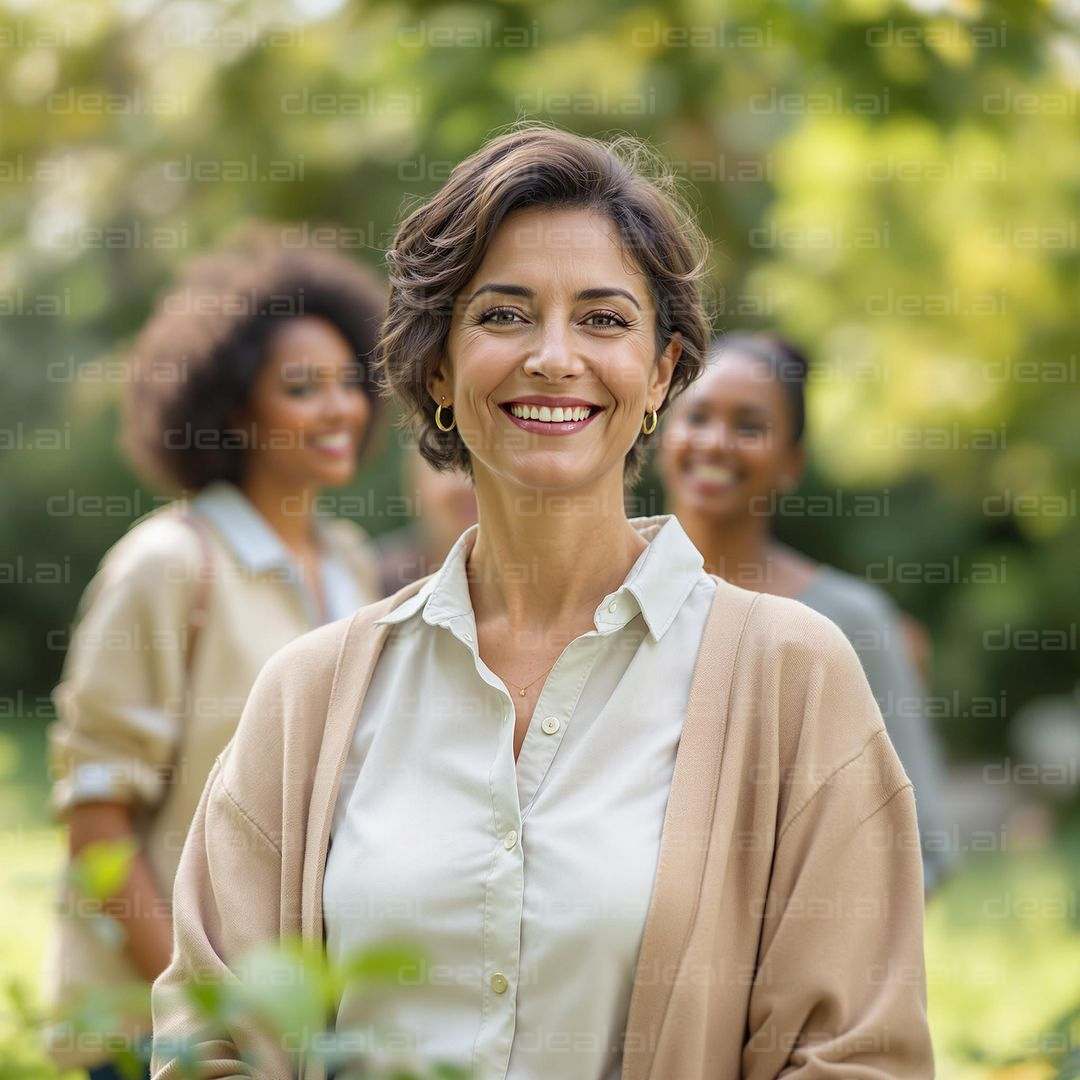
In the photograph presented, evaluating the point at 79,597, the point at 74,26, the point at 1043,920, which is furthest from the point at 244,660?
the point at 79,597

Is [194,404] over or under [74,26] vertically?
under

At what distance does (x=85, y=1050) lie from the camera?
287 centimetres

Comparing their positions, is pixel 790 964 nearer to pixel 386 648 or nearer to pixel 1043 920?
pixel 386 648

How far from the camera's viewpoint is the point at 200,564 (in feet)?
10.6

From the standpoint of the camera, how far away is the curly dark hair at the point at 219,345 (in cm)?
368

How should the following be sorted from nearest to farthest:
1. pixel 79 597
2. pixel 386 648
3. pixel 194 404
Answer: pixel 386 648 → pixel 194 404 → pixel 79 597

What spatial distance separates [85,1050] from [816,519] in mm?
10362

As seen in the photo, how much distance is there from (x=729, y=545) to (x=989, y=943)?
4.40 m

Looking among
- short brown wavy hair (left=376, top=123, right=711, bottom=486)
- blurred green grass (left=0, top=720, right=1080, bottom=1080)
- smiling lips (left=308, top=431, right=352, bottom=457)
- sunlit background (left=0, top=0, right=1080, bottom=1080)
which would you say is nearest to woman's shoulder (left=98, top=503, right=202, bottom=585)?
smiling lips (left=308, top=431, right=352, bottom=457)

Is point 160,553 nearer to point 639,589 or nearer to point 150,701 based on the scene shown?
point 150,701

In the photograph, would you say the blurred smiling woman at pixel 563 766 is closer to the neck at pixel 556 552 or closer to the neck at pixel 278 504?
the neck at pixel 556 552

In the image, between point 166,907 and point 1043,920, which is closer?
point 166,907

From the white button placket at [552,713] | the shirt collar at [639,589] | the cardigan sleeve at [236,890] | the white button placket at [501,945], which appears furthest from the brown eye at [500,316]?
the white button placket at [501,945]

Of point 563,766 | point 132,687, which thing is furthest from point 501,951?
point 132,687
